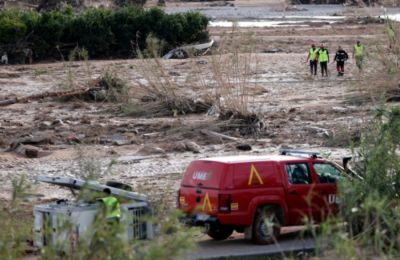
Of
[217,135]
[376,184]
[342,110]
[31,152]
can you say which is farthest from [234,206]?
[342,110]

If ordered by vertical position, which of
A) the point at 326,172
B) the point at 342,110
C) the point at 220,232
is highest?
the point at 326,172

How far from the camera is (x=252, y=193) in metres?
18.8

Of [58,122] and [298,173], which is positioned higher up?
[298,173]

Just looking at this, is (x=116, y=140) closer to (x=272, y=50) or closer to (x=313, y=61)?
(x=313, y=61)

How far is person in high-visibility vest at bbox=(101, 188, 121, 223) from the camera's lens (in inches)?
577

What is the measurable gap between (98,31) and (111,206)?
4251 cm

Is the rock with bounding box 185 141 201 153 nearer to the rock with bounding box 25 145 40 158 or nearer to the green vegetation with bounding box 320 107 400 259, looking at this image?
the rock with bounding box 25 145 40 158

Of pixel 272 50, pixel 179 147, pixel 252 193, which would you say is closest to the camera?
pixel 252 193

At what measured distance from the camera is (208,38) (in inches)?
2329

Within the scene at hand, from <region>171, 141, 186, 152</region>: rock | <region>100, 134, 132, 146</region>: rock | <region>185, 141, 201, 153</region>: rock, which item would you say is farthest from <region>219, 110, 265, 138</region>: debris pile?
<region>100, 134, 132, 146</region>: rock

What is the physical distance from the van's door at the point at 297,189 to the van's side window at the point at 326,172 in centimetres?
22

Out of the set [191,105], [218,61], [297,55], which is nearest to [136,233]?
[218,61]

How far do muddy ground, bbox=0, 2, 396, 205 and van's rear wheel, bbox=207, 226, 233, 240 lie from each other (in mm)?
1152

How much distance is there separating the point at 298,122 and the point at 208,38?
25152 millimetres
